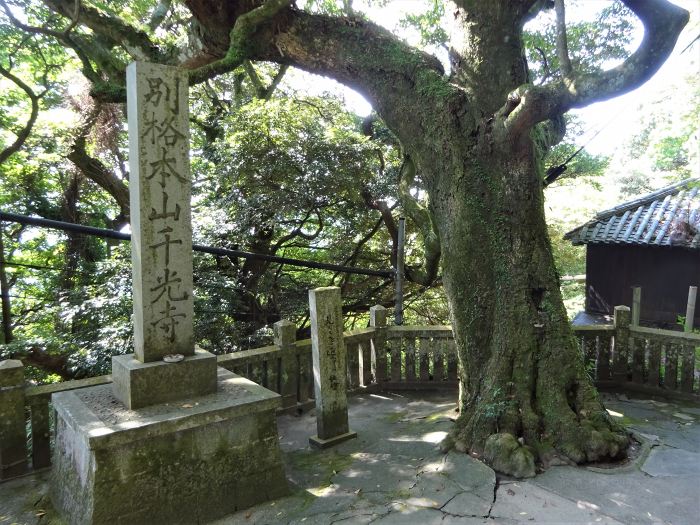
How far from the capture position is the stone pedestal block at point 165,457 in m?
3.41

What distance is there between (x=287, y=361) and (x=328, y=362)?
1062 mm

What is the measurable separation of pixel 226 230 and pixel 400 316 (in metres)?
3.63

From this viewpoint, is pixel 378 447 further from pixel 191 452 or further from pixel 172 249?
pixel 172 249

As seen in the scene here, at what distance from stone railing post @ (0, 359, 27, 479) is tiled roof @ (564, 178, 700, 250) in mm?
10439

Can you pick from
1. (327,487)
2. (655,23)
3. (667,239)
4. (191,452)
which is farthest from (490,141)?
(667,239)

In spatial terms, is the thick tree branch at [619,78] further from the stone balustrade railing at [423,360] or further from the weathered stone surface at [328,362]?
the stone balustrade railing at [423,360]

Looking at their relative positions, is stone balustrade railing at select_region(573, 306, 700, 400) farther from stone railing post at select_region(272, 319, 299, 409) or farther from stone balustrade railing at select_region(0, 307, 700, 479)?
stone railing post at select_region(272, 319, 299, 409)

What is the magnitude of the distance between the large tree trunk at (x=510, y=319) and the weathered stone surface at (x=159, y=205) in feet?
9.55

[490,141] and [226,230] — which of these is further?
[226,230]

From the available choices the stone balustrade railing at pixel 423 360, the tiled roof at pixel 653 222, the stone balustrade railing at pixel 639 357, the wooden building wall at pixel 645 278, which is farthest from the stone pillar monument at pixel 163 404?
the wooden building wall at pixel 645 278

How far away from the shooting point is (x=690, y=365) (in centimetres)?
644

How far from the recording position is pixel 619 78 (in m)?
4.08

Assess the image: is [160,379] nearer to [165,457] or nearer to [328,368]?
[165,457]

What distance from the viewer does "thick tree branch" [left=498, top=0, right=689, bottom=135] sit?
12.6 feet
